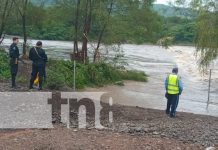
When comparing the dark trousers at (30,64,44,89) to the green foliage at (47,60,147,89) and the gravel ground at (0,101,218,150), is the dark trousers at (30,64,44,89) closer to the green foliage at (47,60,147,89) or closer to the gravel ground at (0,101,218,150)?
the green foliage at (47,60,147,89)

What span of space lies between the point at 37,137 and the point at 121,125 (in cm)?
302

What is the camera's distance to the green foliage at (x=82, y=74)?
761 inches

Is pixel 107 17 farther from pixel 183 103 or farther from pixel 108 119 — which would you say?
pixel 108 119

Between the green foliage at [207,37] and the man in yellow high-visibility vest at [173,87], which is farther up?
the green foliage at [207,37]

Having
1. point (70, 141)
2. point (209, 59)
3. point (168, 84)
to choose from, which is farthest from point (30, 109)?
point (209, 59)

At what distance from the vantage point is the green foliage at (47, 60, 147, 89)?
19341 millimetres

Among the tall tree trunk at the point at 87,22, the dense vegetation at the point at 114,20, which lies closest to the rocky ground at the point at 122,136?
the dense vegetation at the point at 114,20

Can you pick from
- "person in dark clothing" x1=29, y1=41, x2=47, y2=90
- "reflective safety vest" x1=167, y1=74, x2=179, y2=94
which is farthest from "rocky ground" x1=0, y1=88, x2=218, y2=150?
"person in dark clothing" x1=29, y1=41, x2=47, y2=90

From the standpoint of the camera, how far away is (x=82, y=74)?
23719 millimetres

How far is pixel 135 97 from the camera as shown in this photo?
76.0ft

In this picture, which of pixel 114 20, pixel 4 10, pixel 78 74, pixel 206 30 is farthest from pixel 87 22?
pixel 206 30

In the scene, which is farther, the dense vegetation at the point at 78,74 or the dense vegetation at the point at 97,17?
the dense vegetation at the point at 97,17

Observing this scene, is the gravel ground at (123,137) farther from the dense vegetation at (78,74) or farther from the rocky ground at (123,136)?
the dense vegetation at (78,74)

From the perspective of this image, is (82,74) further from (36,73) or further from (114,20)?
(114,20)
